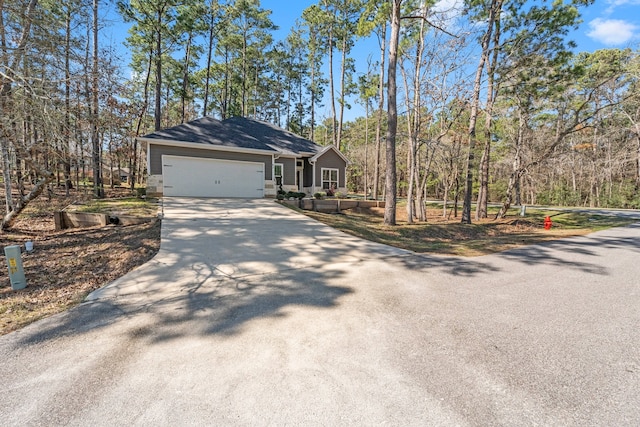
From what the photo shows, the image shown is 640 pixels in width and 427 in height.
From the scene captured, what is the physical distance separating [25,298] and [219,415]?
391 centimetres

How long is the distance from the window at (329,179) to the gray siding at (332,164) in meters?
0.26

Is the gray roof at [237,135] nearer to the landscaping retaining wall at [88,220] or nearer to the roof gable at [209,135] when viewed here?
the roof gable at [209,135]

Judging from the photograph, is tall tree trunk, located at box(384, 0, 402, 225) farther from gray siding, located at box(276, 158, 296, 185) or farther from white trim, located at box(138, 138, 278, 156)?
gray siding, located at box(276, 158, 296, 185)

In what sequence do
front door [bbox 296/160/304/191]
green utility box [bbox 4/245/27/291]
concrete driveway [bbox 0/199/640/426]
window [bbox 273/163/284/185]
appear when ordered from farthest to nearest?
front door [bbox 296/160/304/191] < window [bbox 273/163/284/185] < green utility box [bbox 4/245/27/291] < concrete driveway [bbox 0/199/640/426]

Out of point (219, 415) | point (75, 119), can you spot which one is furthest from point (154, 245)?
point (219, 415)

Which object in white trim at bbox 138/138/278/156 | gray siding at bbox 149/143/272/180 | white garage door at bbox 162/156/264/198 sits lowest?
white garage door at bbox 162/156/264/198

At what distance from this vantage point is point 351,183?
128 feet

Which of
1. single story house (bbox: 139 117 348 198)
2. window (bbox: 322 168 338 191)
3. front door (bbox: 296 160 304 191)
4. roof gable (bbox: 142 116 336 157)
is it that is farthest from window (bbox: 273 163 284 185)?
window (bbox: 322 168 338 191)

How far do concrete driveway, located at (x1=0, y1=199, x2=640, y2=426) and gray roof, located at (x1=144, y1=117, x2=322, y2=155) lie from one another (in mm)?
10249

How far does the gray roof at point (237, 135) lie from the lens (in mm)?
13438

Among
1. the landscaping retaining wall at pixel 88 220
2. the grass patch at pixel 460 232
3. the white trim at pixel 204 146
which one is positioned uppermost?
the white trim at pixel 204 146

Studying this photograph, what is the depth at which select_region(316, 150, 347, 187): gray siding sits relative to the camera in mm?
18266

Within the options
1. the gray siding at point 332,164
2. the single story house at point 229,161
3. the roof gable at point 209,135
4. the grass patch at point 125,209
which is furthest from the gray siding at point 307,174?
the grass patch at point 125,209

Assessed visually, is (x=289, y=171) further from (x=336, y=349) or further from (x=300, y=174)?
(x=336, y=349)
